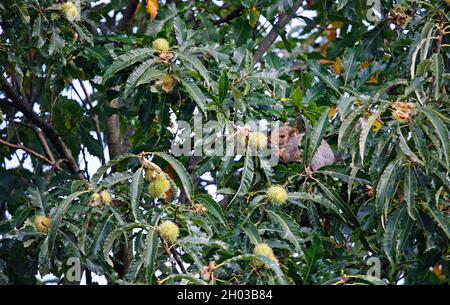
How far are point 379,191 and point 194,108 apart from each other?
1.14m

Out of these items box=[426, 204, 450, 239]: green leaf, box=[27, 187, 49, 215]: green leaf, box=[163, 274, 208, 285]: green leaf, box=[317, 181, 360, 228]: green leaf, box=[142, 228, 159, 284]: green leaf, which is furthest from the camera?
box=[27, 187, 49, 215]: green leaf

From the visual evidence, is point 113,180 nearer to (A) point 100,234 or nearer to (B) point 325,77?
(A) point 100,234

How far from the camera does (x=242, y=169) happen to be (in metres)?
4.71

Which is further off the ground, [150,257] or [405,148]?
[405,148]

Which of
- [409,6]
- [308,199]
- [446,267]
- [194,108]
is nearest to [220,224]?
[308,199]

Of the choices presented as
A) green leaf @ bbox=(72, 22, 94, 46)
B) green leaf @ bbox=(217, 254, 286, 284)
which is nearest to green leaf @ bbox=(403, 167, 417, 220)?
green leaf @ bbox=(217, 254, 286, 284)

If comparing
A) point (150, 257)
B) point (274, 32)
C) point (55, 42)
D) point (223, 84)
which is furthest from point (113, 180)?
point (274, 32)

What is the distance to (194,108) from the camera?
5078 mm

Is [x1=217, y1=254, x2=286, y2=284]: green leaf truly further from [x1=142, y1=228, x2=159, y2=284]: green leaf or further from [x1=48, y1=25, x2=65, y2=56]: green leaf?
[x1=48, y1=25, x2=65, y2=56]: green leaf

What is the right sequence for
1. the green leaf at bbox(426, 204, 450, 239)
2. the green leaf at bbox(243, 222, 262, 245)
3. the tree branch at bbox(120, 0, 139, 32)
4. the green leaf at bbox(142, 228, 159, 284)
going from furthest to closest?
the tree branch at bbox(120, 0, 139, 32)
the green leaf at bbox(426, 204, 450, 239)
the green leaf at bbox(243, 222, 262, 245)
the green leaf at bbox(142, 228, 159, 284)

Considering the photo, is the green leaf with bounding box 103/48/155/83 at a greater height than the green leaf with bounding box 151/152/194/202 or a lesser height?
greater

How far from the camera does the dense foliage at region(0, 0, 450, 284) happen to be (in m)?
4.21

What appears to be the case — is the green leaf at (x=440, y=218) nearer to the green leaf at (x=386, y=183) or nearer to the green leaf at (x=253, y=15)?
the green leaf at (x=386, y=183)
